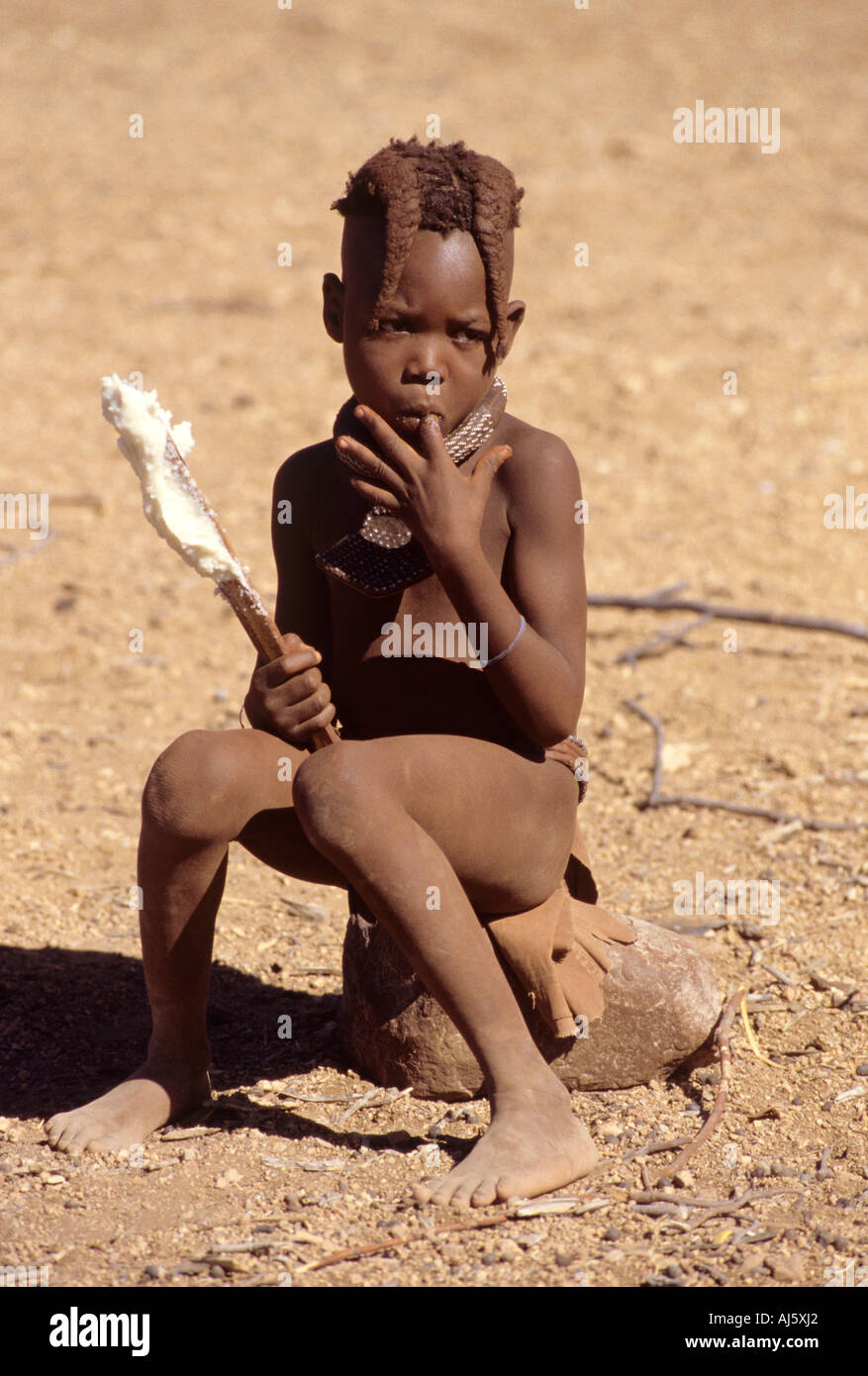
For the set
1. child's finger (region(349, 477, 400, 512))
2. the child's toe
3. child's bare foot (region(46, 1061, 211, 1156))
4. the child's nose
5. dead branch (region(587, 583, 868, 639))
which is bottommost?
the child's toe

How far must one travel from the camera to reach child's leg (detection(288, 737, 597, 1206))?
2666 millimetres

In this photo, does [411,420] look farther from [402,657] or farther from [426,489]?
[402,657]

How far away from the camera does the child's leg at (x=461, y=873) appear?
105 inches

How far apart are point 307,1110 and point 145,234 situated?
8.17 metres

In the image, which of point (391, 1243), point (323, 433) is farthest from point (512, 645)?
point (323, 433)

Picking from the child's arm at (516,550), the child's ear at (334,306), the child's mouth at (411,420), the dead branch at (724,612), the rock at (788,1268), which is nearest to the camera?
the rock at (788,1268)

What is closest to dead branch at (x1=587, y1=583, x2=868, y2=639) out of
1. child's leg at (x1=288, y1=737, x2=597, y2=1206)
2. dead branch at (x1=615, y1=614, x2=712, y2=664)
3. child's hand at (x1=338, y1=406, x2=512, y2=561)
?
dead branch at (x1=615, y1=614, x2=712, y2=664)

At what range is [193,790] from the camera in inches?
110

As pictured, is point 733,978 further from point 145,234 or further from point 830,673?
point 145,234

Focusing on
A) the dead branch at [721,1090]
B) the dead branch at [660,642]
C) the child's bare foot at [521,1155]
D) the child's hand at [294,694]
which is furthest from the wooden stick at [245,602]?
the dead branch at [660,642]

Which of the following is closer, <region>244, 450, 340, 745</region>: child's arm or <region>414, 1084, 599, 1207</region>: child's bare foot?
<region>414, 1084, 599, 1207</region>: child's bare foot

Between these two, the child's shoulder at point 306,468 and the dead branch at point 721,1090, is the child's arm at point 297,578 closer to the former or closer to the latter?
the child's shoulder at point 306,468

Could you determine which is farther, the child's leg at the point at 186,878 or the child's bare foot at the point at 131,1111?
the child's bare foot at the point at 131,1111

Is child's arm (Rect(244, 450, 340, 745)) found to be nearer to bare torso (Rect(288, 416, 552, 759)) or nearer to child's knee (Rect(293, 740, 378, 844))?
bare torso (Rect(288, 416, 552, 759))
